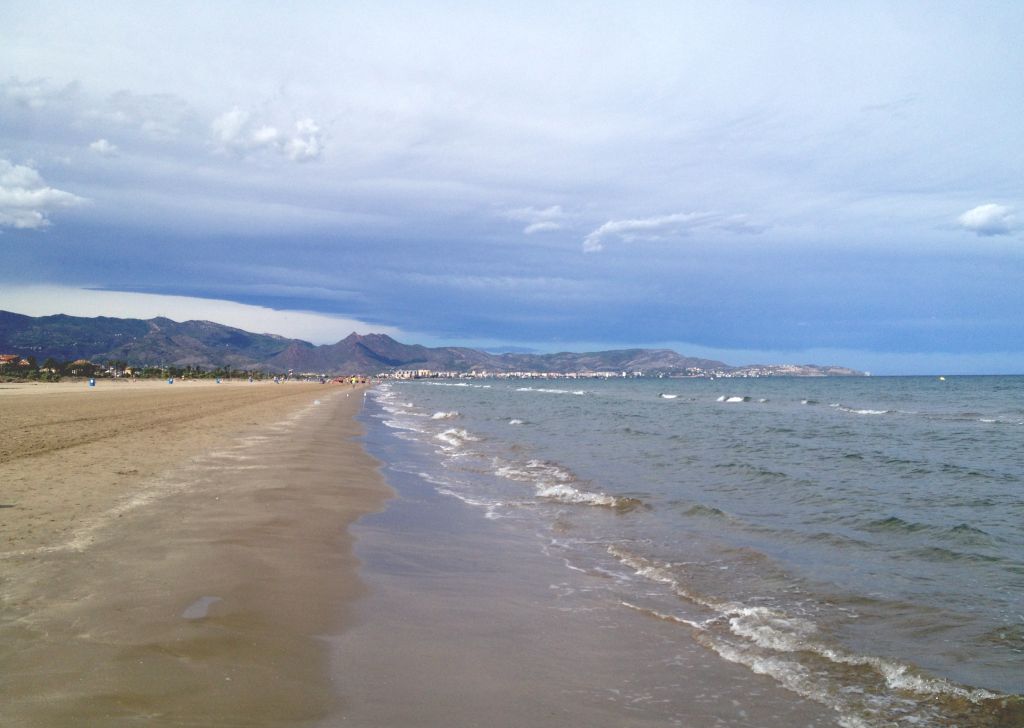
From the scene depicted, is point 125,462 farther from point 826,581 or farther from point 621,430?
point 621,430

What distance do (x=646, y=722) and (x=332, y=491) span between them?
1009 cm

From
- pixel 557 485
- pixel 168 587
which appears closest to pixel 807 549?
pixel 557 485

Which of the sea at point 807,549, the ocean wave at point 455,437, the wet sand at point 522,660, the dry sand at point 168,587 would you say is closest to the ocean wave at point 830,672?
the sea at point 807,549

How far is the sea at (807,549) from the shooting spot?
19.0ft

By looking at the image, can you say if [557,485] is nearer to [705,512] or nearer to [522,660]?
[705,512]

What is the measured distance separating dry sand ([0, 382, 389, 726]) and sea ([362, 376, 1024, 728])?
3017mm

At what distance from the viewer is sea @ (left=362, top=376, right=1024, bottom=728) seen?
5.79 meters

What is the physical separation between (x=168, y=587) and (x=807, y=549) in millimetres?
8716

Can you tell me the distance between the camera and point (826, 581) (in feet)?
27.7

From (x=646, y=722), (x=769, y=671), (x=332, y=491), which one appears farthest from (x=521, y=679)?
(x=332, y=491)

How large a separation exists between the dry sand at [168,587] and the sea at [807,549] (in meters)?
3.02

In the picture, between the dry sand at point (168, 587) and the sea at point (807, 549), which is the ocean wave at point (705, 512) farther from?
the dry sand at point (168, 587)

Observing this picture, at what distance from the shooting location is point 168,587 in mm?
6605

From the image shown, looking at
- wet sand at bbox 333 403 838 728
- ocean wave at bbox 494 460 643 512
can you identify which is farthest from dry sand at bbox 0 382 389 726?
ocean wave at bbox 494 460 643 512
